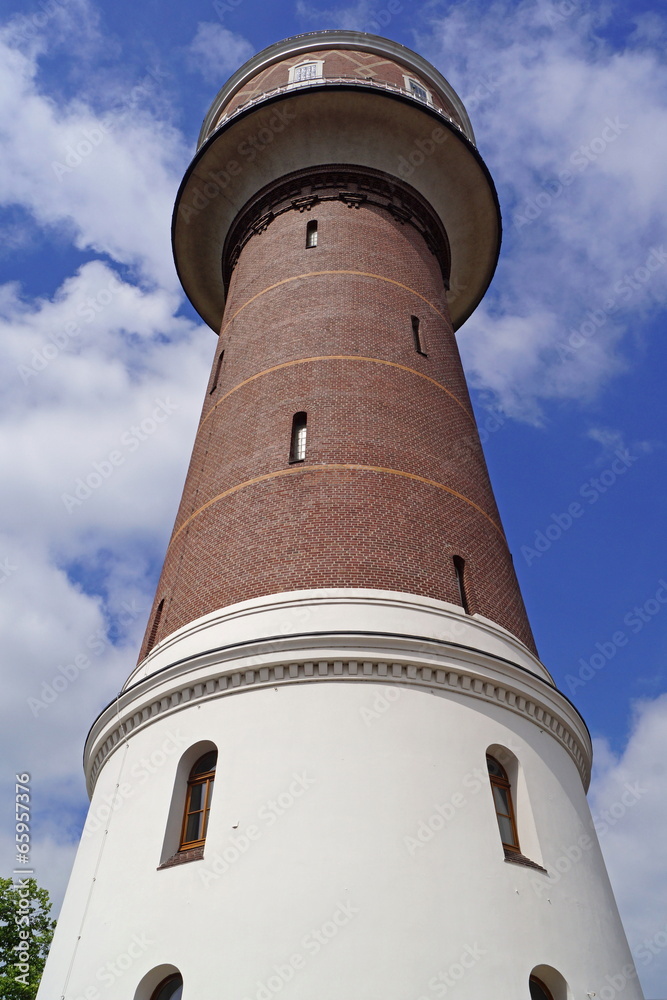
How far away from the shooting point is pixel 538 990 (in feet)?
30.9

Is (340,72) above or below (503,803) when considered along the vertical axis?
above

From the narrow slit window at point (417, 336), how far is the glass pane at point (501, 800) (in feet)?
28.1

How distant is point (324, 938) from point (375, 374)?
368 inches

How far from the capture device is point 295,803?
31.6 feet

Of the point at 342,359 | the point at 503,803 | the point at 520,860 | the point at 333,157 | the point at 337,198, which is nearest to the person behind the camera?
the point at 520,860

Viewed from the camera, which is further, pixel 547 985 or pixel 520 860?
pixel 520 860

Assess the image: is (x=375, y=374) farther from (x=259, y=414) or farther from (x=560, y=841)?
(x=560, y=841)

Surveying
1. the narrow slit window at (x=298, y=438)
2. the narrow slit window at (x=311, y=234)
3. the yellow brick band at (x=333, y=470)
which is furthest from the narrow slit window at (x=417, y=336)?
the yellow brick band at (x=333, y=470)

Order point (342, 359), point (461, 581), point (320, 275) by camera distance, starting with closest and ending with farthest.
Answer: point (461, 581), point (342, 359), point (320, 275)

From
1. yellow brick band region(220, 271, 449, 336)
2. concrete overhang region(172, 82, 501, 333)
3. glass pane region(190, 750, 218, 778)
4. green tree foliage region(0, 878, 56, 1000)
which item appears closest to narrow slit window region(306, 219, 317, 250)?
yellow brick band region(220, 271, 449, 336)

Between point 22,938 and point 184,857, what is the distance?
17.0 meters

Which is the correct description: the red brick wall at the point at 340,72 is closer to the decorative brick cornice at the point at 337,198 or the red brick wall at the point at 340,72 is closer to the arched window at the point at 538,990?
the decorative brick cornice at the point at 337,198

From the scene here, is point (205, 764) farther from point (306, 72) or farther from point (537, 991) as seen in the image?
point (306, 72)

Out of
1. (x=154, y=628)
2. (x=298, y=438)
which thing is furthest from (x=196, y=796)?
(x=298, y=438)
